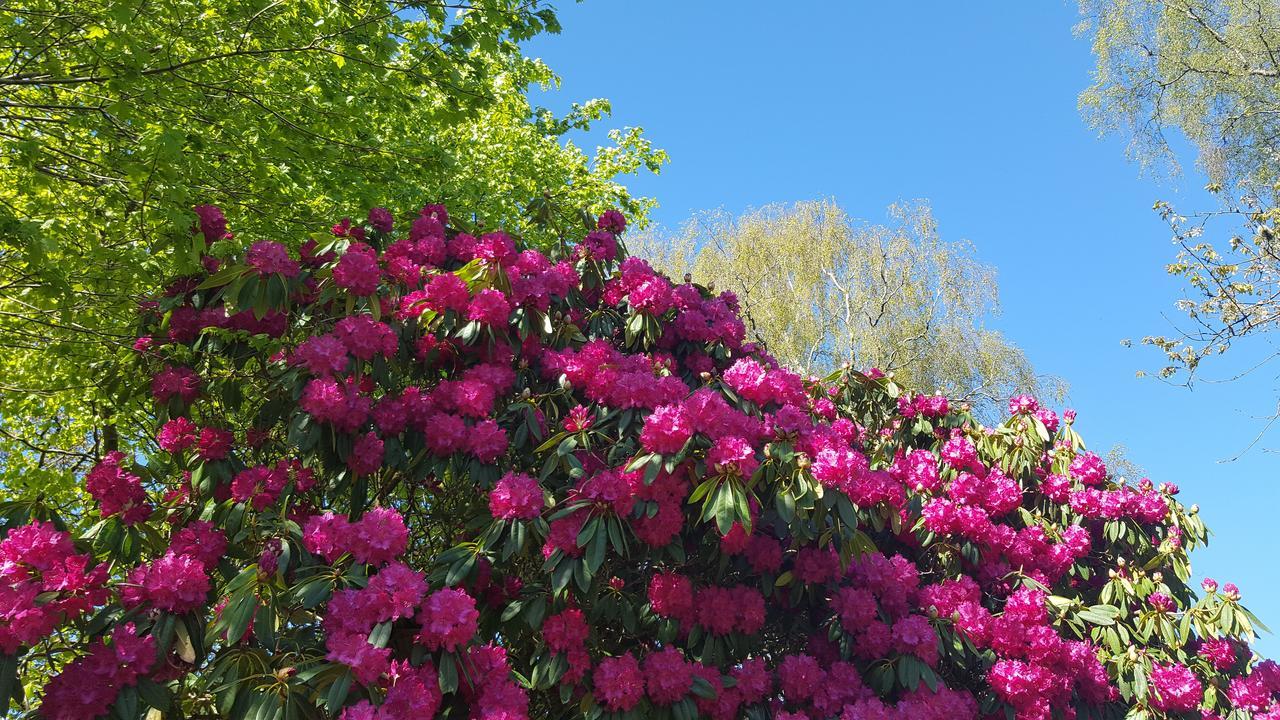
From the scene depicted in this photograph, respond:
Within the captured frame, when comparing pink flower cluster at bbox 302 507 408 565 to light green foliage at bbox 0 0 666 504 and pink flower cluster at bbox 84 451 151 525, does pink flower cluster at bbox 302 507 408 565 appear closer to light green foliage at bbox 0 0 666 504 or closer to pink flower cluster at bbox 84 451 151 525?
pink flower cluster at bbox 84 451 151 525

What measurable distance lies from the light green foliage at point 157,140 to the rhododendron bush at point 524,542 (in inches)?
20.7

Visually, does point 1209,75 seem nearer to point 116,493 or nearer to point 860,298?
point 860,298

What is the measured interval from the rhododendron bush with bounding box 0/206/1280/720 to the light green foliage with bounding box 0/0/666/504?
1.72 ft

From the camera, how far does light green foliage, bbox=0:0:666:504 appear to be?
3.62m

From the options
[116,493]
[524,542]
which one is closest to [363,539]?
[524,542]

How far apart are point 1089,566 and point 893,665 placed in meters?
2.22

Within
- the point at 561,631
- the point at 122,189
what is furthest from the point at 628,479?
the point at 122,189

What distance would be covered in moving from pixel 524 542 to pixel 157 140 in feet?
7.97

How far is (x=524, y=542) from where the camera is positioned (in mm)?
2650

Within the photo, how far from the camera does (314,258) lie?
3.58m

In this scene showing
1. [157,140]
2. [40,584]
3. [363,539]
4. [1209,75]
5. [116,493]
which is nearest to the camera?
[40,584]

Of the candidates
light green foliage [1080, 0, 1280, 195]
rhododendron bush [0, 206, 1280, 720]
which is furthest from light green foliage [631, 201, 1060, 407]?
rhododendron bush [0, 206, 1280, 720]

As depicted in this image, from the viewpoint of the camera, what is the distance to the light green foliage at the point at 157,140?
11.9ft

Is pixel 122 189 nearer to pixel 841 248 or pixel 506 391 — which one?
pixel 506 391
